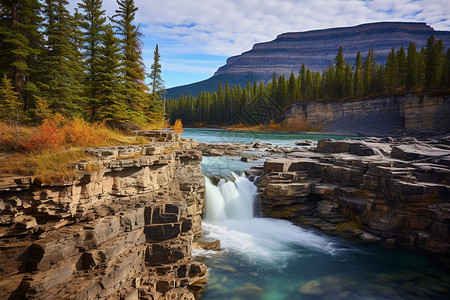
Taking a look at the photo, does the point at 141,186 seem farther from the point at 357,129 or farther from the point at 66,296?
the point at 357,129

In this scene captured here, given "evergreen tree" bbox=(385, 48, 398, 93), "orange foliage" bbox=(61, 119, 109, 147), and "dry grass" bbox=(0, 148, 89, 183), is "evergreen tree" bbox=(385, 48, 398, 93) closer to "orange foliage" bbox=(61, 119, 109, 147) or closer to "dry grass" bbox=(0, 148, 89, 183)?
"orange foliage" bbox=(61, 119, 109, 147)

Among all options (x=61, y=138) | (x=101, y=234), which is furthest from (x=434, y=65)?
(x=101, y=234)

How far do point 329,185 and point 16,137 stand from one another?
1764 cm

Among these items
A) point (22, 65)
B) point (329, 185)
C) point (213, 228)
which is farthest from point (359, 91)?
point (22, 65)

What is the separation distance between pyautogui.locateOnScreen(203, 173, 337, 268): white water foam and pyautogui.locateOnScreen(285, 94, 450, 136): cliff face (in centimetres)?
4869

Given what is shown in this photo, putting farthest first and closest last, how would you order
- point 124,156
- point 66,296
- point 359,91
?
point 359,91 → point 124,156 → point 66,296

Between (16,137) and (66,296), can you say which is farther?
(16,137)

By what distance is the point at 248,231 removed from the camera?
15031 mm

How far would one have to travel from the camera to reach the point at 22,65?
1617cm

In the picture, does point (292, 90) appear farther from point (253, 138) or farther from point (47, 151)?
point (47, 151)

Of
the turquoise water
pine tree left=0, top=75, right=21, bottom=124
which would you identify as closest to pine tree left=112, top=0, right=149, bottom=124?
pine tree left=0, top=75, right=21, bottom=124

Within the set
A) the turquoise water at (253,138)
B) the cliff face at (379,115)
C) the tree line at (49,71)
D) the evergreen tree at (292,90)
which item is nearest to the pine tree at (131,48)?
the tree line at (49,71)

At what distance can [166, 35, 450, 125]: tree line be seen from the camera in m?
57.5

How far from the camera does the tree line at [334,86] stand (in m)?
57.5
